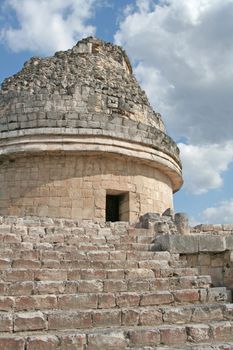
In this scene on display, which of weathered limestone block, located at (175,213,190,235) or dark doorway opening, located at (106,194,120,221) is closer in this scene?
weathered limestone block, located at (175,213,190,235)

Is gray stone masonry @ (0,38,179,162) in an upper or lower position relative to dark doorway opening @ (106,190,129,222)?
upper

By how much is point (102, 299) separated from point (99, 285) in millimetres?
331

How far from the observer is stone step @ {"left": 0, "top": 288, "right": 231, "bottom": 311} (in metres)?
4.53

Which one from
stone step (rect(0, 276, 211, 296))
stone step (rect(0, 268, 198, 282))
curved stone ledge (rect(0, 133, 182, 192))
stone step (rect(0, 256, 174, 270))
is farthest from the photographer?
curved stone ledge (rect(0, 133, 182, 192))

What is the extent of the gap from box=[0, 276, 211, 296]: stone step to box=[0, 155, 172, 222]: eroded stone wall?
16.1 feet

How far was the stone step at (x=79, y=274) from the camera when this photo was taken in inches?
204

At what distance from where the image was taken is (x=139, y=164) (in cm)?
1134

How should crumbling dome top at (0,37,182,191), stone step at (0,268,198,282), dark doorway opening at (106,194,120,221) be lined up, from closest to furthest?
stone step at (0,268,198,282) < crumbling dome top at (0,37,182,191) < dark doorway opening at (106,194,120,221)

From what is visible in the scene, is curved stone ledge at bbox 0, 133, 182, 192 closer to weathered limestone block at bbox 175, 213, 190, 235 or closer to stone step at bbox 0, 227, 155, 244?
weathered limestone block at bbox 175, 213, 190, 235

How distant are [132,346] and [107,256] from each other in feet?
7.02

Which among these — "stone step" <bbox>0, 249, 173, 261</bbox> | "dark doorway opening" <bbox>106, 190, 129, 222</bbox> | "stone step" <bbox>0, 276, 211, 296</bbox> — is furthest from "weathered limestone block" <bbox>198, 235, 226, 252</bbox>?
"dark doorway opening" <bbox>106, 190, 129, 222</bbox>

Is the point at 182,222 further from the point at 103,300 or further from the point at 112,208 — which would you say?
the point at 103,300

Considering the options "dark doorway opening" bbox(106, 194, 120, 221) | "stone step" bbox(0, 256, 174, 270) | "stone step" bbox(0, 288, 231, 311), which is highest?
"dark doorway opening" bbox(106, 194, 120, 221)

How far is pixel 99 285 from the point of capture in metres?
5.12
